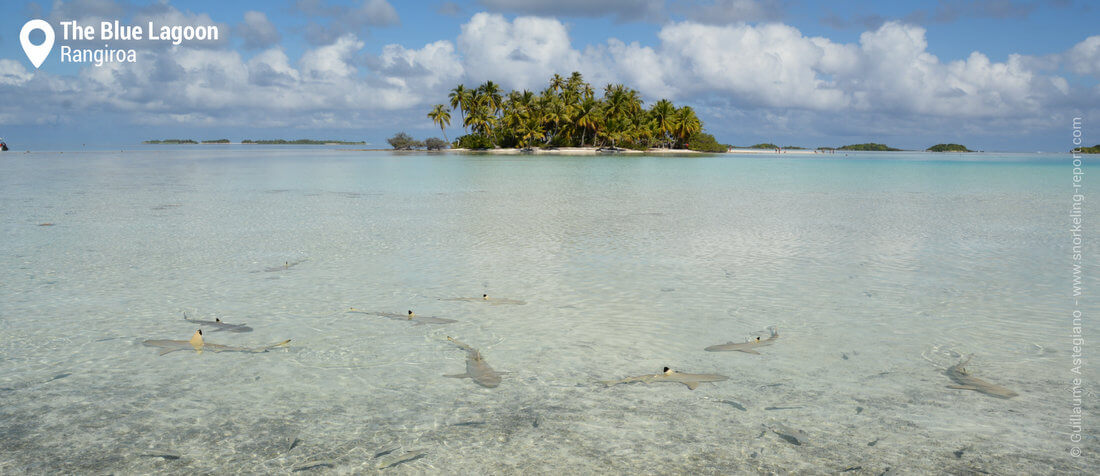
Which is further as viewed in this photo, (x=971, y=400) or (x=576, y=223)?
(x=576, y=223)

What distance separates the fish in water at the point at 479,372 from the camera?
4.64 metres

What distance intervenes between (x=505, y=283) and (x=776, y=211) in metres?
10.8

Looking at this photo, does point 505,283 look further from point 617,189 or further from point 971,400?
point 617,189

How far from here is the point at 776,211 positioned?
54.2 ft

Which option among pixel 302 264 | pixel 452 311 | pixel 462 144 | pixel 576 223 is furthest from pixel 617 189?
pixel 462 144

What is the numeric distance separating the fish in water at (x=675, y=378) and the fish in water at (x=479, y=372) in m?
0.81

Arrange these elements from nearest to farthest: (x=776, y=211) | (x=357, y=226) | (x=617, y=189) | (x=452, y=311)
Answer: (x=452, y=311) < (x=357, y=226) < (x=776, y=211) < (x=617, y=189)

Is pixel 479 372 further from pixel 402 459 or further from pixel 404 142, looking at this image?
pixel 404 142

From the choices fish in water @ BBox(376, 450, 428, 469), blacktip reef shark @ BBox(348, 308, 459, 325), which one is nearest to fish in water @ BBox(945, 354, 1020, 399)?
fish in water @ BBox(376, 450, 428, 469)

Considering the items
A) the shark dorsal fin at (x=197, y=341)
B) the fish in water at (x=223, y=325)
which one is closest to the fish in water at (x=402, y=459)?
the shark dorsal fin at (x=197, y=341)

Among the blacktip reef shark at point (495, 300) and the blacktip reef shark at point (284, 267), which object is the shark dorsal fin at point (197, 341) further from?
the blacktip reef shark at point (284, 267)

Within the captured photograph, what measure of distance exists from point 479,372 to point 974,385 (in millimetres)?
3597

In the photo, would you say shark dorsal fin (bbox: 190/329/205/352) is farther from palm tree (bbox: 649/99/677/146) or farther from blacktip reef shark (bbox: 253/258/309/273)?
palm tree (bbox: 649/99/677/146)

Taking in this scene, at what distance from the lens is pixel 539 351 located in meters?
5.34
